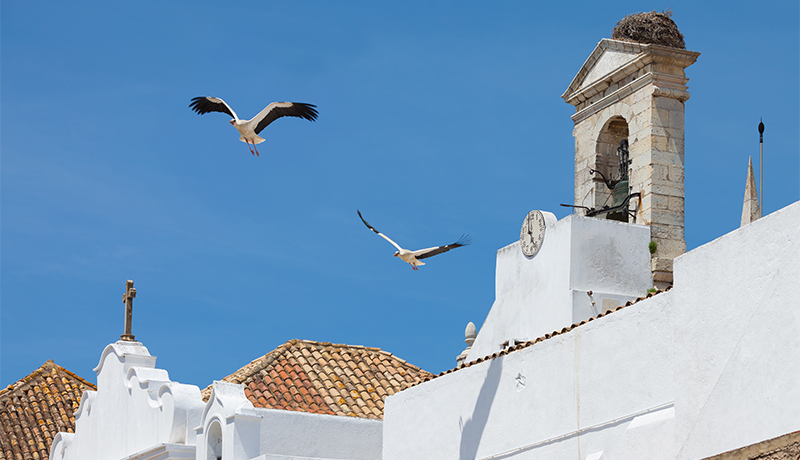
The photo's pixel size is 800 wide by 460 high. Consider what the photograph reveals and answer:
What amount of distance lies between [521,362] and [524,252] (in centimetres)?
350

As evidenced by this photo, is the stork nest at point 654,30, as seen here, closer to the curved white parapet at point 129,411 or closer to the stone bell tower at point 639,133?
the stone bell tower at point 639,133

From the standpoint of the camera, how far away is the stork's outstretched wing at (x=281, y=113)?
13859 millimetres

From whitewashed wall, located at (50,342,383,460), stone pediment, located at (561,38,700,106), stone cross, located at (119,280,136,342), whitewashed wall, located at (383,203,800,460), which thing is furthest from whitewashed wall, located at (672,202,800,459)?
stone cross, located at (119,280,136,342)

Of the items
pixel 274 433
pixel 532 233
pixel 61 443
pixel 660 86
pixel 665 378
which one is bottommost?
pixel 665 378

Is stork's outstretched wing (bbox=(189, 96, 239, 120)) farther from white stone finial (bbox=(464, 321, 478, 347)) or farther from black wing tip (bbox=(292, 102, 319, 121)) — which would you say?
white stone finial (bbox=(464, 321, 478, 347))

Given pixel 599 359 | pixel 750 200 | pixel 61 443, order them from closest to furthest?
pixel 599 359 → pixel 750 200 → pixel 61 443

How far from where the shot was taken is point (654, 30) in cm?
1666

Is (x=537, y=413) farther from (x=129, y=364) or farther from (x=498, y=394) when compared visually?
(x=129, y=364)

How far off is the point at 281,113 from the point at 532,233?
409 centimetres

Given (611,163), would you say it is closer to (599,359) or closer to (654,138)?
(654,138)

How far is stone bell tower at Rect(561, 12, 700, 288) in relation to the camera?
53.3ft

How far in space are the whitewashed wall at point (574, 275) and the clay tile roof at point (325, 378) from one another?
2933 mm

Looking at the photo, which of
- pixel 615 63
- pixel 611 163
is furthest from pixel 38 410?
pixel 615 63

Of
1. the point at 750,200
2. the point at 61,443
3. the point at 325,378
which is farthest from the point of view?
the point at 61,443
